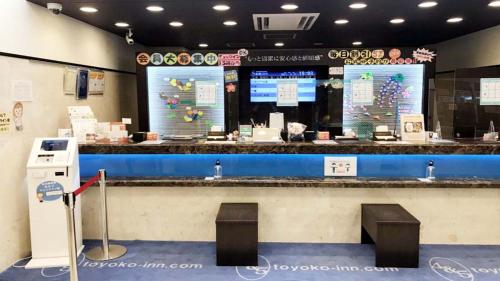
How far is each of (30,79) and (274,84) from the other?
335 cm

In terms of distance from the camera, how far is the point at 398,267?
10.6ft

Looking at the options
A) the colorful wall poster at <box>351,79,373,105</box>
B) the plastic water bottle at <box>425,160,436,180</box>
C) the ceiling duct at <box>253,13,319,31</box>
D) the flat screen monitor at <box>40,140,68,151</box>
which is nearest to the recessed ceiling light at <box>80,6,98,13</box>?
the flat screen monitor at <box>40,140,68,151</box>

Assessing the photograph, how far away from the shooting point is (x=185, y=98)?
6.05 metres

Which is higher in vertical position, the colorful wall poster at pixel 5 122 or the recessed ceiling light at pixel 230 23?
the recessed ceiling light at pixel 230 23

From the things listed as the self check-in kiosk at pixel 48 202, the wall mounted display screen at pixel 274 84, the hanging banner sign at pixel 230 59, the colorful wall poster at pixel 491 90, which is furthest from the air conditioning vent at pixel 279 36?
the self check-in kiosk at pixel 48 202

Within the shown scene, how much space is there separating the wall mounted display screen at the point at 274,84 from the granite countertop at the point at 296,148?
222 cm

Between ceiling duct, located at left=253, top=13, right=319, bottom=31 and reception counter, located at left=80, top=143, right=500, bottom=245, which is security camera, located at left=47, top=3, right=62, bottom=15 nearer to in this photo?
reception counter, located at left=80, top=143, right=500, bottom=245

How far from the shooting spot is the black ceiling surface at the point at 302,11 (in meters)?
4.23

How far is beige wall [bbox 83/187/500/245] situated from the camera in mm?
3744

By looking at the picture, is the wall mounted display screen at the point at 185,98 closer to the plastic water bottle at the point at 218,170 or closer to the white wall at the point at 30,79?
the white wall at the point at 30,79

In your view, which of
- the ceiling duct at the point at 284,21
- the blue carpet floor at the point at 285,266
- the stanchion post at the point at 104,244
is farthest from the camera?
the ceiling duct at the point at 284,21

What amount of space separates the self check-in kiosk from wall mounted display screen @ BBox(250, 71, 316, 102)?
3157mm

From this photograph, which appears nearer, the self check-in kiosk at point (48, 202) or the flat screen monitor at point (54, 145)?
the self check-in kiosk at point (48, 202)

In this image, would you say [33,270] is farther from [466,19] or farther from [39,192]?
Result: [466,19]
